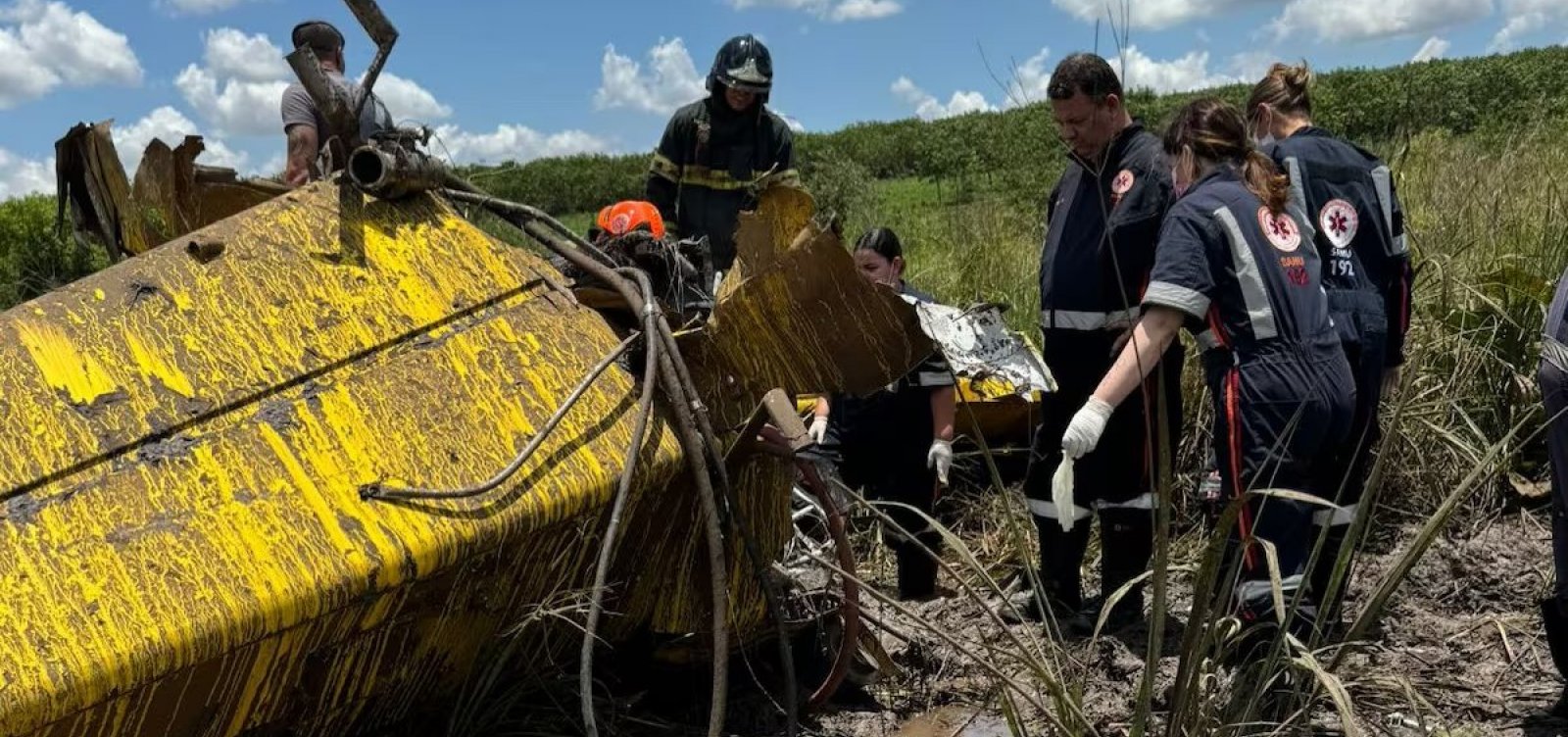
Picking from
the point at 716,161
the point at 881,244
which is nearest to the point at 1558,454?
the point at 881,244

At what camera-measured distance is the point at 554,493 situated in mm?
2008

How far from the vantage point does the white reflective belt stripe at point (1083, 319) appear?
345 cm

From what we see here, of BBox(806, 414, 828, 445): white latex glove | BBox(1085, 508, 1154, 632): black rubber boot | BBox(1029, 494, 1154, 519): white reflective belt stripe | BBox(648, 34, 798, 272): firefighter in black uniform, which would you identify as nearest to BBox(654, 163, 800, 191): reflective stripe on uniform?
BBox(648, 34, 798, 272): firefighter in black uniform

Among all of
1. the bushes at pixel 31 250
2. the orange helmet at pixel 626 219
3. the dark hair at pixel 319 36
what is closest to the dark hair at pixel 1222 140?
the orange helmet at pixel 626 219

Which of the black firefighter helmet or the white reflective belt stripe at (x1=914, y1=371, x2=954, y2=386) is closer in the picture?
the white reflective belt stripe at (x1=914, y1=371, x2=954, y2=386)

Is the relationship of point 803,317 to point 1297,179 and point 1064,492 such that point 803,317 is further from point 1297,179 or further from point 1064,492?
point 1297,179

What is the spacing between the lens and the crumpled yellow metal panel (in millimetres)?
1683

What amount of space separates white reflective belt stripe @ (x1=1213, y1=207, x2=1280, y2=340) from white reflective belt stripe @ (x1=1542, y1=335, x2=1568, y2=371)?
1.88 ft

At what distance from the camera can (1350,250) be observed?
3.29 meters

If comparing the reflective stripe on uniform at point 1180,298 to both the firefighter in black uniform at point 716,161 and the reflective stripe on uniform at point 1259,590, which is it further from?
the firefighter in black uniform at point 716,161

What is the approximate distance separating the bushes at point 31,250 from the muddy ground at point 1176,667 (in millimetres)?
8168

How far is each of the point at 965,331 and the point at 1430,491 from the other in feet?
5.76

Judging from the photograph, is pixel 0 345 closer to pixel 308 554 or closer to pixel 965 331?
pixel 308 554

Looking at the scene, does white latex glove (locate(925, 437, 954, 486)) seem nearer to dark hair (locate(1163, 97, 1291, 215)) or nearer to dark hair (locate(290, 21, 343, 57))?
dark hair (locate(1163, 97, 1291, 215))
